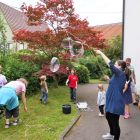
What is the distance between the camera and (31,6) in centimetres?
1855

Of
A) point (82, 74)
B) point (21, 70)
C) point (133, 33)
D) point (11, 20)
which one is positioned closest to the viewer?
point (21, 70)

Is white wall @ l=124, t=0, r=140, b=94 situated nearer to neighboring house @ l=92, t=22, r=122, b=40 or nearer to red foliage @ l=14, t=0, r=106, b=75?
red foliage @ l=14, t=0, r=106, b=75

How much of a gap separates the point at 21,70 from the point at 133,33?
5625 mm

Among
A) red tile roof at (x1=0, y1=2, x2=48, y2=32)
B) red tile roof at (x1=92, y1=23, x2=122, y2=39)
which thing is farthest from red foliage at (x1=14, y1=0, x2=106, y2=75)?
red tile roof at (x1=92, y1=23, x2=122, y2=39)

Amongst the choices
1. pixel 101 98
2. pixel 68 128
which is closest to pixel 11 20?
pixel 101 98

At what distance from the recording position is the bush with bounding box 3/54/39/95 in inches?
668

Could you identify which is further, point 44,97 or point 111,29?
point 111,29

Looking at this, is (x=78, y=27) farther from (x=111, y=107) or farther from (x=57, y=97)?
(x=111, y=107)

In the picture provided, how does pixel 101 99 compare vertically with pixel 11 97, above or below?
below

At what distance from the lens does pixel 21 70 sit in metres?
17.6

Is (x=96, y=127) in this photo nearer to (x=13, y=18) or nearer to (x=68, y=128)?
(x=68, y=128)

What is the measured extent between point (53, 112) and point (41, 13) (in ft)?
21.3

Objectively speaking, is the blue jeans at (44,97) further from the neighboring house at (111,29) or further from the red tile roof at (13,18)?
the neighboring house at (111,29)

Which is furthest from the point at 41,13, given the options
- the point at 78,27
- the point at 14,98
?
the point at 14,98
